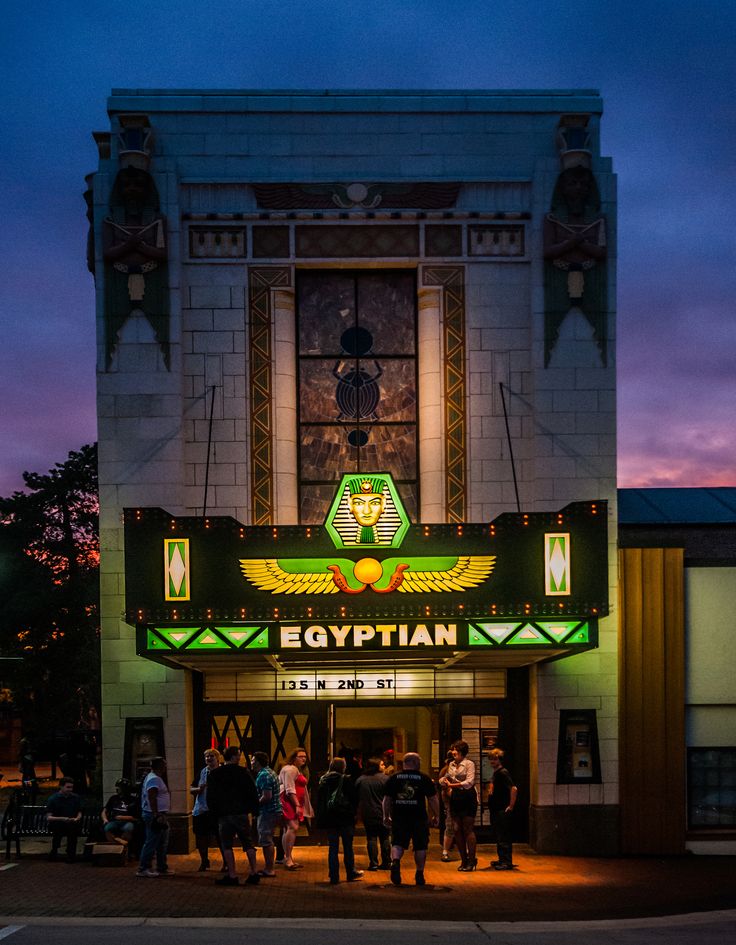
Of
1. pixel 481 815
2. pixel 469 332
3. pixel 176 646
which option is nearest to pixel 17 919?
pixel 176 646

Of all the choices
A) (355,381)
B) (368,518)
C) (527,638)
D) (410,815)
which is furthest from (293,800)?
(355,381)

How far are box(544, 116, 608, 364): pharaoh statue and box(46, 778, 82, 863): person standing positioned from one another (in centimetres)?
1011

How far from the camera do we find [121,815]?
17.6 meters

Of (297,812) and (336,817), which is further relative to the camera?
(297,812)

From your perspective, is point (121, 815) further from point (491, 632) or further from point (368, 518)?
point (491, 632)

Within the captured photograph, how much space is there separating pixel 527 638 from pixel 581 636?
0.74 metres

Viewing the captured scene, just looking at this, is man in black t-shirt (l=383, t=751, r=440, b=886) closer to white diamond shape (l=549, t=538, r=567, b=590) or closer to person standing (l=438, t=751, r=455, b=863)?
person standing (l=438, t=751, r=455, b=863)

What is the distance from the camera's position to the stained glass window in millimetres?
19375

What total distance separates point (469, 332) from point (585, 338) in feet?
6.03

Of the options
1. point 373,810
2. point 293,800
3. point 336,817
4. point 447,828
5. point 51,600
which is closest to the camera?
point 336,817

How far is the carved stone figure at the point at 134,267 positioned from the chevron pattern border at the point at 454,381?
13.8ft

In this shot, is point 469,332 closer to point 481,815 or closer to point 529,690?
point 529,690

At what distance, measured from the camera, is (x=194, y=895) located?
575 inches

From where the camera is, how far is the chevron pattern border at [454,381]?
18.9 m
